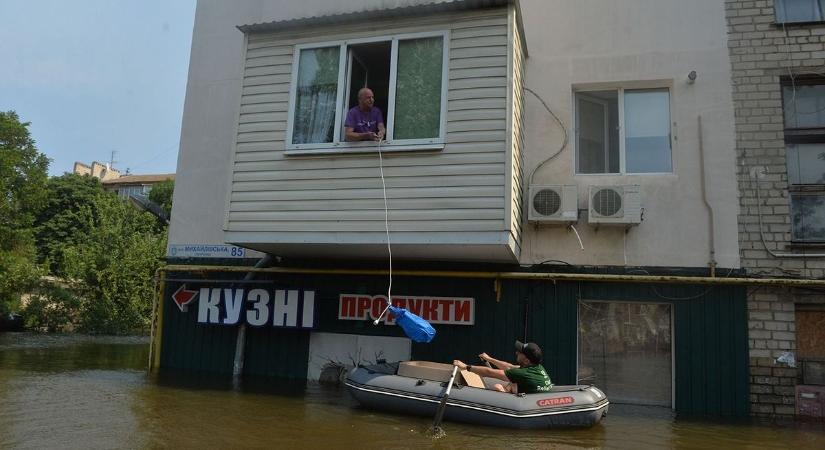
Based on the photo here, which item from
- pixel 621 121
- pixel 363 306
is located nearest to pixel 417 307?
pixel 363 306

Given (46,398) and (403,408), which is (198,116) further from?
(403,408)

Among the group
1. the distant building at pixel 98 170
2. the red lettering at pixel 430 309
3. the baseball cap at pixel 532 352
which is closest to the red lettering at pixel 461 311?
the red lettering at pixel 430 309

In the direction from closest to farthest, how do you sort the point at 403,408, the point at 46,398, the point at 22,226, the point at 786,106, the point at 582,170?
1. the point at 403,408
2. the point at 46,398
3. the point at 786,106
4. the point at 582,170
5. the point at 22,226

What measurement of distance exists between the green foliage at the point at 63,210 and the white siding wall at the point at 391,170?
33.8m

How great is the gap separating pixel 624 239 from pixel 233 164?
18.7 ft

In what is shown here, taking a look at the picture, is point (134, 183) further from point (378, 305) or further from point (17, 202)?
point (378, 305)

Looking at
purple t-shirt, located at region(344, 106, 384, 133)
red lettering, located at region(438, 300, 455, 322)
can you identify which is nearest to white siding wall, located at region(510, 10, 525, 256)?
red lettering, located at region(438, 300, 455, 322)

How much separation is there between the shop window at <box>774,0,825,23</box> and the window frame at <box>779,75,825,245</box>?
0.88 m

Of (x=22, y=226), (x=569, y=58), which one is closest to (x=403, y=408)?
(x=569, y=58)

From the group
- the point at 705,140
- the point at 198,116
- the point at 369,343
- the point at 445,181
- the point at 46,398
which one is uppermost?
the point at 198,116

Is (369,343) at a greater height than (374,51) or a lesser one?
lesser

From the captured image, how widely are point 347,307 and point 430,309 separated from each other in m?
1.37

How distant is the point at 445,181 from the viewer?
822 centimetres

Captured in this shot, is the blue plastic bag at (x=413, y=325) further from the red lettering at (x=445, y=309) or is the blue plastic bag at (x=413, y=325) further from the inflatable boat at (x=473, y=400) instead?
the red lettering at (x=445, y=309)
